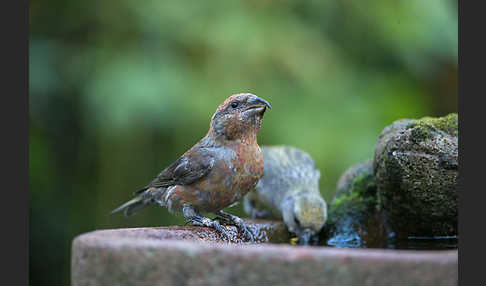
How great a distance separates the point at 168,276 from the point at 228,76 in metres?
4.62

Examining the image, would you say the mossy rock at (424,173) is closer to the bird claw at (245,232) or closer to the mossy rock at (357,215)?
the mossy rock at (357,215)

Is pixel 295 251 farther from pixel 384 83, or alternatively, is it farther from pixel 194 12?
pixel 384 83

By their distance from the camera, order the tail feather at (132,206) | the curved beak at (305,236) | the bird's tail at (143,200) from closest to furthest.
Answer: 1. the bird's tail at (143,200)
2. the tail feather at (132,206)
3. the curved beak at (305,236)

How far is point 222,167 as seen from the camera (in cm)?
326

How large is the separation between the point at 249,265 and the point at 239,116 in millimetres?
1542

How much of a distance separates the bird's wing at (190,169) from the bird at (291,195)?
1293 mm

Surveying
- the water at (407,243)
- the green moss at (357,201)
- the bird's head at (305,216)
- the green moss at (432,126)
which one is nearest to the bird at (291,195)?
the bird's head at (305,216)

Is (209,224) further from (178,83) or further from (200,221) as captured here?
(178,83)

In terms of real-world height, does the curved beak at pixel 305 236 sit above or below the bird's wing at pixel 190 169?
below

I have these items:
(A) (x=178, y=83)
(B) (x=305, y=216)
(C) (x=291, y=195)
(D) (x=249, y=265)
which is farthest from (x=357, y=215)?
(A) (x=178, y=83)

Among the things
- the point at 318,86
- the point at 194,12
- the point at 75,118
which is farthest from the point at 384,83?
the point at 75,118

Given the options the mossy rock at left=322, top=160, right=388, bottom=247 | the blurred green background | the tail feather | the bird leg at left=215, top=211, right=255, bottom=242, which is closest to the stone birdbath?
the bird leg at left=215, top=211, right=255, bottom=242

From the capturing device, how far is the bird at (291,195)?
4.32 meters

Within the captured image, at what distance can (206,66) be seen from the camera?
21.4 ft
